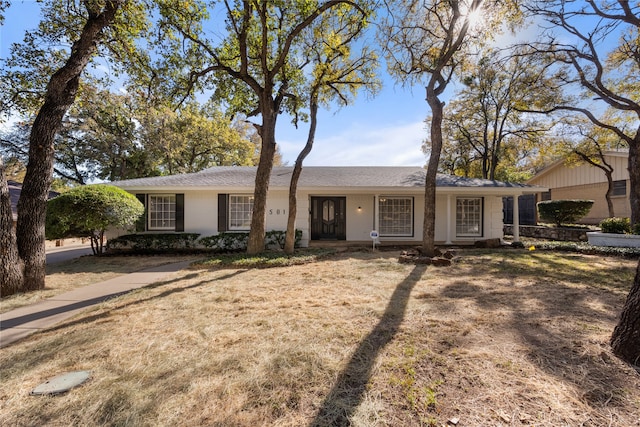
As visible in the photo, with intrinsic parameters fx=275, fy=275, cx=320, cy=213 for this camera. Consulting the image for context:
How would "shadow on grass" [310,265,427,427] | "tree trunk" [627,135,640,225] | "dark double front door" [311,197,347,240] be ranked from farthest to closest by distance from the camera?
"dark double front door" [311,197,347,240] < "tree trunk" [627,135,640,225] < "shadow on grass" [310,265,427,427]

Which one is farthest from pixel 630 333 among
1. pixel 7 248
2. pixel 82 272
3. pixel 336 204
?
pixel 336 204

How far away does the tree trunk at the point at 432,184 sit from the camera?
7.86m

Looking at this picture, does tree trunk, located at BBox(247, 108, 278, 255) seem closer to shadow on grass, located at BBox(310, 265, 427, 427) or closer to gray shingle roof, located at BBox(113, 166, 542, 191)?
gray shingle roof, located at BBox(113, 166, 542, 191)

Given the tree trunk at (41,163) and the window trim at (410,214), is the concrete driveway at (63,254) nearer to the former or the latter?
the tree trunk at (41,163)

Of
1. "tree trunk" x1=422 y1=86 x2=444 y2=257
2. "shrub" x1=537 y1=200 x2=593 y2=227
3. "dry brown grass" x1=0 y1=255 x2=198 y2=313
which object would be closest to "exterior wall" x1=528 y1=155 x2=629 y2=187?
"shrub" x1=537 y1=200 x2=593 y2=227

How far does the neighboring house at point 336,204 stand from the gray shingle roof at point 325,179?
3 cm

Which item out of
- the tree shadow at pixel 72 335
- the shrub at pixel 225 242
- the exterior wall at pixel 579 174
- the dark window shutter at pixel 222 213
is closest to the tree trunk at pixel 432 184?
the tree shadow at pixel 72 335

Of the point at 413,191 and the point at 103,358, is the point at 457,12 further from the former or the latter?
the point at 103,358

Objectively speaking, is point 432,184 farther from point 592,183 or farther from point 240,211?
point 592,183

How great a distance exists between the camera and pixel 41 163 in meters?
5.12

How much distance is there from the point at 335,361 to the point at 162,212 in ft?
34.1

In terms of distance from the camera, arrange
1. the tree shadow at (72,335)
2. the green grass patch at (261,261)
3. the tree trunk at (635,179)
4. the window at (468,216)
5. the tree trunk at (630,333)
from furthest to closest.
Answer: the window at (468,216) → the tree trunk at (635,179) → the green grass patch at (261,261) → the tree shadow at (72,335) → the tree trunk at (630,333)

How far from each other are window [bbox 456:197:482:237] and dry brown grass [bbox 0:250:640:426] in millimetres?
7098

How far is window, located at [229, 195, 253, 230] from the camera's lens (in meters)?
10.9
